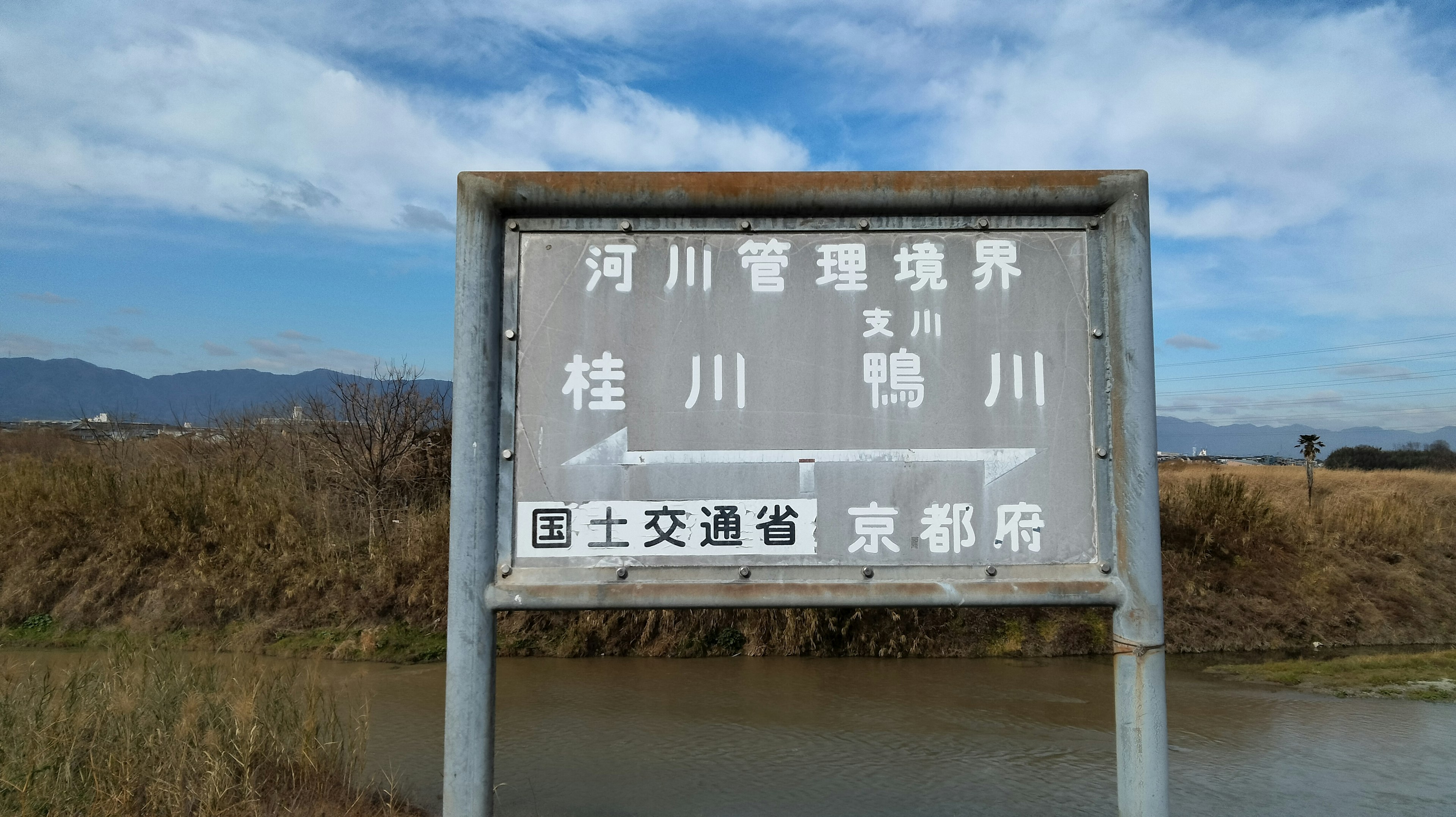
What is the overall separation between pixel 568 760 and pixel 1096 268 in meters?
5.10

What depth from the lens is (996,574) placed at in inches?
111

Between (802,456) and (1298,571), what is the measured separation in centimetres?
1232

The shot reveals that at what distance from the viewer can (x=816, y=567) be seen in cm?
282

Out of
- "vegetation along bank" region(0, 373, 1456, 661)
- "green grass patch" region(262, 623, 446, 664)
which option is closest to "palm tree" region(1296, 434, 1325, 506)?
"vegetation along bank" region(0, 373, 1456, 661)

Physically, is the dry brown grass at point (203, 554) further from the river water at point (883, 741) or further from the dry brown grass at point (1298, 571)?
the dry brown grass at point (1298, 571)

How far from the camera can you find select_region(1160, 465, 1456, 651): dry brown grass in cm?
1163

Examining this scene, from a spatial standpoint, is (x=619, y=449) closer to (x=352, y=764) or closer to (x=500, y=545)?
(x=500, y=545)

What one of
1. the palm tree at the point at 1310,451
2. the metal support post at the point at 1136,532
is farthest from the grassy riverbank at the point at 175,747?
the palm tree at the point at 1310,451

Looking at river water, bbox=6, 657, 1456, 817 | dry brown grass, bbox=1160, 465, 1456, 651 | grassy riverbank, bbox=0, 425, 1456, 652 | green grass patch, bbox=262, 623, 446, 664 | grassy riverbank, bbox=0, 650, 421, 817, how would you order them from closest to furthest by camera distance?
grassy riverbank, bbox=0, 650, 421, 817 < river water, bbox=6, 657, 1456, 817 < green grass patch, bbox=262, 623, 446, 664 < grassy riverbank, bbox=0, 425, 1456, 652 < dry brown grass, bbox=1160, 465, 1456, 651

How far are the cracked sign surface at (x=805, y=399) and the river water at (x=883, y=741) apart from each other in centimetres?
Answer: 288

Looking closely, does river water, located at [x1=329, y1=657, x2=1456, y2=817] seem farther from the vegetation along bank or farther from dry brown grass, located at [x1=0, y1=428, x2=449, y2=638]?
dry brown grass, located at [x1=0, y1=428, x2=449, y2=638]

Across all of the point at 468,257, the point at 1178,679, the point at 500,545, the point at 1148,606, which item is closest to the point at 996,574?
the point at 1148,606

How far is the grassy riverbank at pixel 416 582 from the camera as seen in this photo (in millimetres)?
10508

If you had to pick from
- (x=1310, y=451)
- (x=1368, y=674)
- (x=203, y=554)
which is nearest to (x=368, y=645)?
(x=203, y=554)
